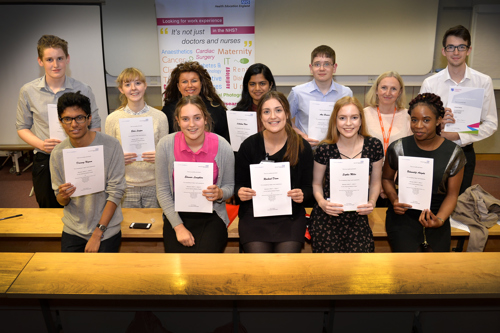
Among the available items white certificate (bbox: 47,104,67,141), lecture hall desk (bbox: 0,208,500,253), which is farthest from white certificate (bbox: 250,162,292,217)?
white certificate (bbox: 47,104,67,141)

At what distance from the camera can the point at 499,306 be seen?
1906 mm

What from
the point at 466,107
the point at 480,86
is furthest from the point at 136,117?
the point at 480,86

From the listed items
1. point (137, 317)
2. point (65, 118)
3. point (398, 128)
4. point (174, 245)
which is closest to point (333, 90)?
point (398, 128)

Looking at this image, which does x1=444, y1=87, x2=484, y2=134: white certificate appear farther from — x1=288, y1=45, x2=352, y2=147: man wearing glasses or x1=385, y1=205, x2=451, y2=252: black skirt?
x1=385, y1=205, x2=451, y2=252: black skirt

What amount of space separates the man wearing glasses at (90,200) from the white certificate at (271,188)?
1.00 metres

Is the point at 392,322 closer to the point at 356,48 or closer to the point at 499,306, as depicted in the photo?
the point at 499,306

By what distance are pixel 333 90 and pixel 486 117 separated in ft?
4.78

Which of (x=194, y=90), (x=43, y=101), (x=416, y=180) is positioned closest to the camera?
(x=416, y=180)

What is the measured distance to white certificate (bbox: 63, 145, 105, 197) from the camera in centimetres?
254

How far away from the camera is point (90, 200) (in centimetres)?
270

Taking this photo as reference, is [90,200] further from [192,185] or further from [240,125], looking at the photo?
[240,125]

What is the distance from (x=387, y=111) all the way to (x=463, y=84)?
95cm

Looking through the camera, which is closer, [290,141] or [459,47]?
[290,141]

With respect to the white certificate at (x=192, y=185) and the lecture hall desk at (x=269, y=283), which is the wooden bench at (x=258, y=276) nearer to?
the lecture hall desk at (x=269, y=283)
